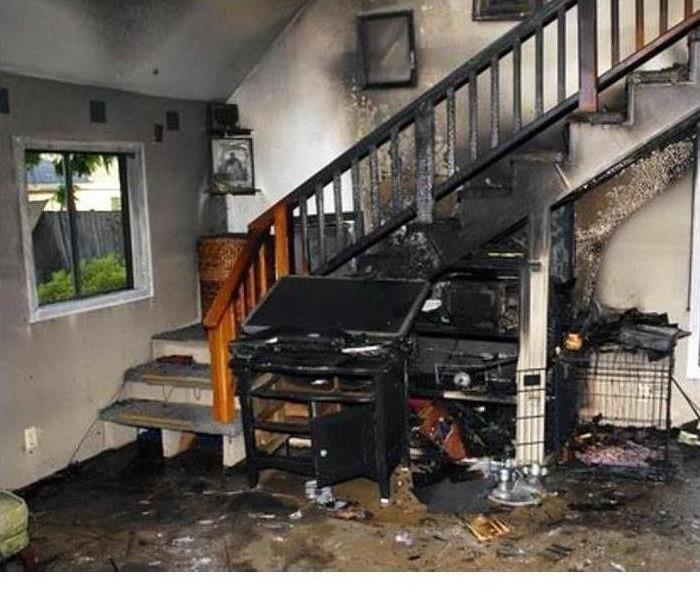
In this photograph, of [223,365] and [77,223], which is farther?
[77,223]

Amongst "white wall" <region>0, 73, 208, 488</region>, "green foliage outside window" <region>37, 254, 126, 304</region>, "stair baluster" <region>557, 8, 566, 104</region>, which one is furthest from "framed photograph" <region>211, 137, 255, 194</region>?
"stair baluster" <region>557, 8, 566, 104</region>

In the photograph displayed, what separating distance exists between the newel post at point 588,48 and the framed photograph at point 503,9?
1.33 m

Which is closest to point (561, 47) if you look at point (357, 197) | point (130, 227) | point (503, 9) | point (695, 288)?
point (357, 197)

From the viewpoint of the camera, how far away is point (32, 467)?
→ 4.56m

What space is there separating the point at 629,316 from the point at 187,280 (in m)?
3.24

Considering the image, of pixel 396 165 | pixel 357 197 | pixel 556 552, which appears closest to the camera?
pixel 556 552

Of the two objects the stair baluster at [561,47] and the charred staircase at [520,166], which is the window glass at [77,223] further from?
the stair baluster at [561,47]

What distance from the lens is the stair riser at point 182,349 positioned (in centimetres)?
537

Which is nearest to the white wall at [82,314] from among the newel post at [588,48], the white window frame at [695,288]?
the newel post at [588,48]

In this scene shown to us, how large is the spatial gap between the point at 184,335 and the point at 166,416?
35.9 inches

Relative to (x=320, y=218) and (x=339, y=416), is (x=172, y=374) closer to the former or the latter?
(x=320, y=218)

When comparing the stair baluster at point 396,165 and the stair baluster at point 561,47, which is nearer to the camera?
the stair baluster at point 561,47

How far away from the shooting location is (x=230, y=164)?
599cm
